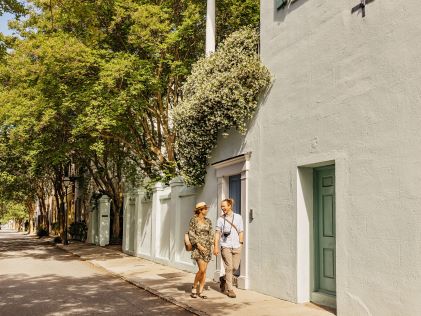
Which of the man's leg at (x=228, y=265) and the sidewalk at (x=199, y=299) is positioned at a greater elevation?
the man's leg at (x=228, y=265)

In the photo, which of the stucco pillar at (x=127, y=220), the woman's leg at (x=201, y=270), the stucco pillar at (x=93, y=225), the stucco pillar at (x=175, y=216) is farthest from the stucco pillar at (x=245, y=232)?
the stucco pillar at (x=93, y=225)

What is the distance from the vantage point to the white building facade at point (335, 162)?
6.87m

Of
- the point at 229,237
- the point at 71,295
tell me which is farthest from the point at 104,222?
the point at 229,237

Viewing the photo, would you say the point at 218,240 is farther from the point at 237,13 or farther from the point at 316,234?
the point at 237,13

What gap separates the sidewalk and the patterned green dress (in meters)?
0.80

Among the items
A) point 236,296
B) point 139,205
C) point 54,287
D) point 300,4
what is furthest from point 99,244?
point 300,4

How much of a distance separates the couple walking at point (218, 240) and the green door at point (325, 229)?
1576mm

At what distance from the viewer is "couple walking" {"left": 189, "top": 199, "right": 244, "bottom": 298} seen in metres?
10.1

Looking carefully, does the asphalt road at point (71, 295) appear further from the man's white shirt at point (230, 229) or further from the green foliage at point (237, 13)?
the green foliage at point (237, 13)

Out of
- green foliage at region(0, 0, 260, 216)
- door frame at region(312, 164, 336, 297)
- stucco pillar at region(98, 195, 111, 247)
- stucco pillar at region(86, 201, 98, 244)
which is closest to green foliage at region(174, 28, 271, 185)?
green foliage at region(0, 0, 260, 216)

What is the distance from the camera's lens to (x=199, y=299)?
9891 millimetres

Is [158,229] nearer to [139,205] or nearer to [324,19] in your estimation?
[139,205]

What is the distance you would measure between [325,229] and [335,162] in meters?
1.51

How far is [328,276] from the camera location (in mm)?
9039
